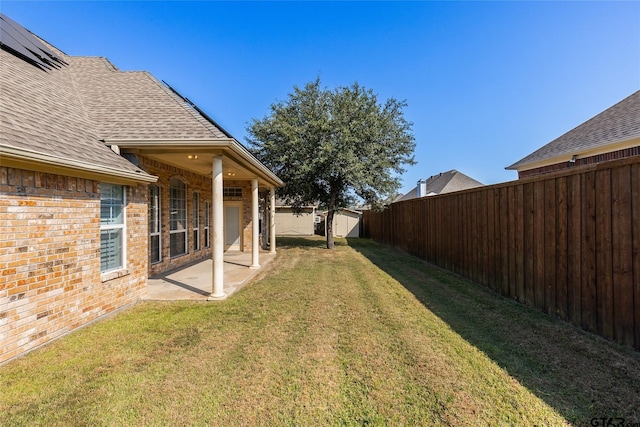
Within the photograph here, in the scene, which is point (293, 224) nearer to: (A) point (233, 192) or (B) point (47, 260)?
(A) point (233, 192)

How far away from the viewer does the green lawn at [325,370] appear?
2361 mm

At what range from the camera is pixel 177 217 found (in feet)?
29.2

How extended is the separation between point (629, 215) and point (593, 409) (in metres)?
2.26

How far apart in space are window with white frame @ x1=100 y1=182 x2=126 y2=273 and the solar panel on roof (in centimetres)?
401

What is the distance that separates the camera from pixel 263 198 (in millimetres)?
14633

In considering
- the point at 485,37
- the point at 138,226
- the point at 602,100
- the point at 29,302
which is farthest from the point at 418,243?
the point at 29,302

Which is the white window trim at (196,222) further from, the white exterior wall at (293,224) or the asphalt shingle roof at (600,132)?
the white exterior wall at (293,224)

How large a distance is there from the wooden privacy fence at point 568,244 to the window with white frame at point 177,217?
8235 mm

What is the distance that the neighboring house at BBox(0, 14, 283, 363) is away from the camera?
11.1 feet

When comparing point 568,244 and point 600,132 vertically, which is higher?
point 600,132

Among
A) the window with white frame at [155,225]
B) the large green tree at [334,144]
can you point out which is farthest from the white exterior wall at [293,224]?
the window with white frame at [155,225]

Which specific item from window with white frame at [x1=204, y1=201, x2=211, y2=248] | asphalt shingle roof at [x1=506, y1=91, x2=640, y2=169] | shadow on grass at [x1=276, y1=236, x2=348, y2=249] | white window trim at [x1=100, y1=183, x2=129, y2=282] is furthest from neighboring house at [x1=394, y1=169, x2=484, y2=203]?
white window trim at [x1=100, y1=183, x2=129, y2=282]

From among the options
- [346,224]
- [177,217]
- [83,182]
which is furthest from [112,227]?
[346,224]

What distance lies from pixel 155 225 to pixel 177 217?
116 cm
